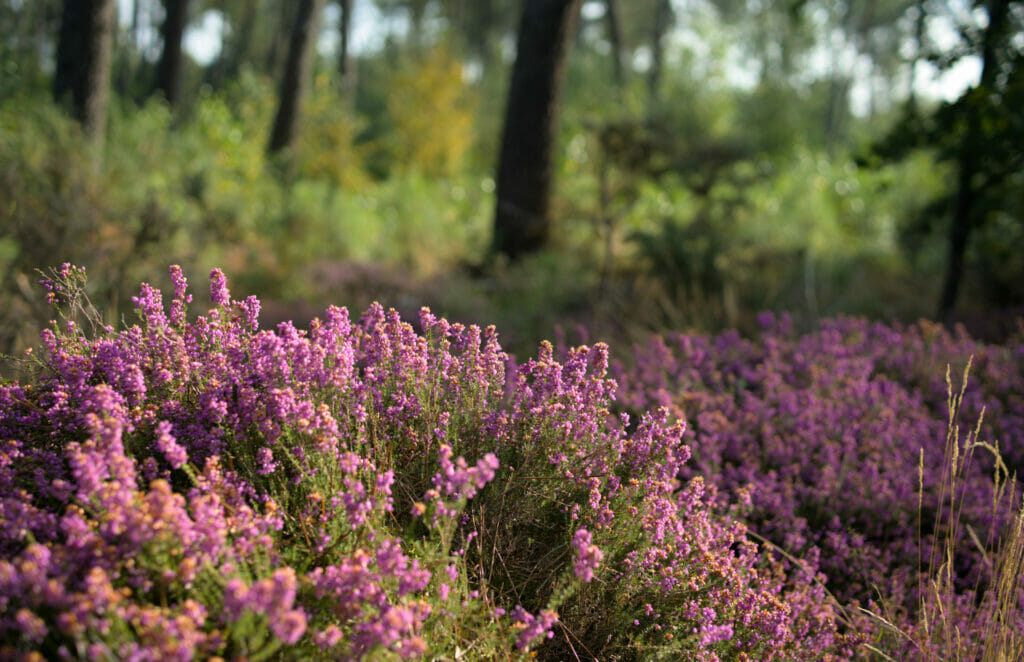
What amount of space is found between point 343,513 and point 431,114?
21.3m

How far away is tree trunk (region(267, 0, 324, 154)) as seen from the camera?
42.8 ft

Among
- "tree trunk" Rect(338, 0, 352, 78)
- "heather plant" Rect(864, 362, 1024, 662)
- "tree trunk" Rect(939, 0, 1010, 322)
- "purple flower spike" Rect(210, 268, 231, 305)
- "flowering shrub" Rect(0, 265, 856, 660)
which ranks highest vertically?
"tree trunk" Rect(338, 0, 352, 78)

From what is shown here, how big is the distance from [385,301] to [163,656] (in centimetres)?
430

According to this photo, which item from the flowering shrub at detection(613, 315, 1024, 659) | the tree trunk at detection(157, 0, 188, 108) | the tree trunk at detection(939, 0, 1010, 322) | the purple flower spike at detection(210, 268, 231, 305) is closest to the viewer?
the purple flower spike at detection(210, 268, 231, 305)

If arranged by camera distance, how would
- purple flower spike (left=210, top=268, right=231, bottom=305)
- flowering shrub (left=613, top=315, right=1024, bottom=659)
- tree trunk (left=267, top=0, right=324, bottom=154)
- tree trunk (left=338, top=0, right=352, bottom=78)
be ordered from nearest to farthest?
purple flower spike (left=210, top=268, right=231, bottom=305) → flowering shrub (left=613, top=315, right=1024, bottom=659) → tree trunk (left=267, top=0, right=324, bottom=154) → tree trunk (left=338, top=0, right=352, bottom=78)

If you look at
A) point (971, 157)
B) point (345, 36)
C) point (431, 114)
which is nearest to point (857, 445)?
point (971, 157)

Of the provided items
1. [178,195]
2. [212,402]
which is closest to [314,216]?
[178,195]

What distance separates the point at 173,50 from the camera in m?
15.8

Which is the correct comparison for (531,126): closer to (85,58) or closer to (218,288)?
(85,58)

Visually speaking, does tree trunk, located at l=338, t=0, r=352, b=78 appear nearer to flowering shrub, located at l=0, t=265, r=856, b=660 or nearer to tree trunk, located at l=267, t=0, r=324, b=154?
tree trunk, located at l=267, t=0, r=324, b=154

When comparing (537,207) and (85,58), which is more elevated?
(85,58)

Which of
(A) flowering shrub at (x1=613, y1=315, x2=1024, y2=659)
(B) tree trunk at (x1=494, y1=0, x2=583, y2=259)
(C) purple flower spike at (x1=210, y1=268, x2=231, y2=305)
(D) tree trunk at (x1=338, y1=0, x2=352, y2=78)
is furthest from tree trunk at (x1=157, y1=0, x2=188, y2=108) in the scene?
(C) purple flower spike at (x1=210, y1=268, x2=231, y2=305)

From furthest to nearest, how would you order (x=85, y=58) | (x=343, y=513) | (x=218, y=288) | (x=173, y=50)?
(x=173, y=50)
(x=85, y=58)
(x=218, y=288)
(x=343, y=513)

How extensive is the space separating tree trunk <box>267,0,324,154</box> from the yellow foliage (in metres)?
8.38
